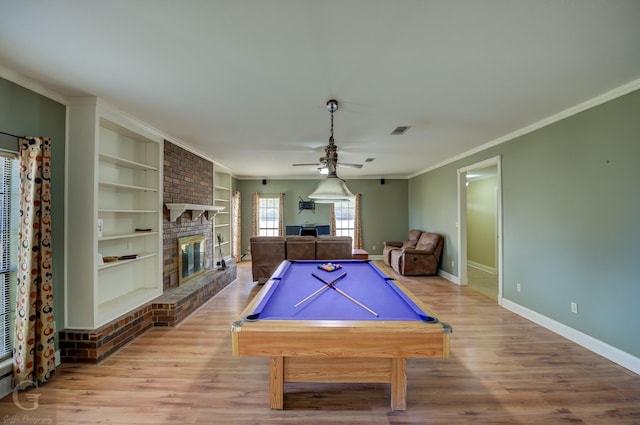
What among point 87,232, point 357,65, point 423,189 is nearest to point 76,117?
point 87,232

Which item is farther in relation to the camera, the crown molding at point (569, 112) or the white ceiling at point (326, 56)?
the crown molding at point (569, 112)

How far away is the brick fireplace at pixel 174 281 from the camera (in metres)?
2.50

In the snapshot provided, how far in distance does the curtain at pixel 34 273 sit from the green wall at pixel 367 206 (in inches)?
232

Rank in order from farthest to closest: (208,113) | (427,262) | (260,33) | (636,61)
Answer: (427,262), (208,113), (636,61), (260,33)

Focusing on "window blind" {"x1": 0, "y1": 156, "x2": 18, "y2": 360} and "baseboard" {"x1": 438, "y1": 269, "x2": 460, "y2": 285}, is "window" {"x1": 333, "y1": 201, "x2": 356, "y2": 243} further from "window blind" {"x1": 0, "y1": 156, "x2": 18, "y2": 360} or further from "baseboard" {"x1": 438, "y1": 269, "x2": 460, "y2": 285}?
"window blind" {"x1": 0, "y1": 156, "x2": 18, "y2": 360}

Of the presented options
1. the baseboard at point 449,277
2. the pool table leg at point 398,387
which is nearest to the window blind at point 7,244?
the pool table leg at point 398,387

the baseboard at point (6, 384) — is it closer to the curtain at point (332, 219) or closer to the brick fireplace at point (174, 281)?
the brick fireplace at point (174, 281)

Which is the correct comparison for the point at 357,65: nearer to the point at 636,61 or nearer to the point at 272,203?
the point at 636,61

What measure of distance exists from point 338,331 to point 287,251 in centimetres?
376

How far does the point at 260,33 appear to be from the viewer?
64.1 inches

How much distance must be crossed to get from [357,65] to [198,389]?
285cm

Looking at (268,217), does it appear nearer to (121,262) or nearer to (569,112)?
(121,262)

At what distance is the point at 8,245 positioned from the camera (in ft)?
7.08

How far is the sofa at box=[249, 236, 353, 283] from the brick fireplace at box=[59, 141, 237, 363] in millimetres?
694
